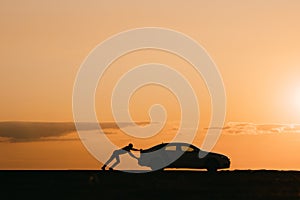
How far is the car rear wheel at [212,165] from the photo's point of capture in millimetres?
32894

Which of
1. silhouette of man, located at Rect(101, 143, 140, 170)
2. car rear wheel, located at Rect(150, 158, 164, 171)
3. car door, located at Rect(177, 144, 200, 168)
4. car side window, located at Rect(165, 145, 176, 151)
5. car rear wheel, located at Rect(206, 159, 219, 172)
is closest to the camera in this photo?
silhouette of man, located at Rect(101, 143, 140, 170)

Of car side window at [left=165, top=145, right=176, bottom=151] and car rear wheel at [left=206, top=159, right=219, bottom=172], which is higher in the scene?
car side window at [left=165, top=145, right=176, bottom=151]

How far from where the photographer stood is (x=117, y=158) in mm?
29875

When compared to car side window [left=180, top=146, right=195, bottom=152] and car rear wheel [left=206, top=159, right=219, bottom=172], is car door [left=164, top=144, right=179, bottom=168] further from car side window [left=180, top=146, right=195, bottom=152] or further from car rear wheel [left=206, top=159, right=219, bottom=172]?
car rear wheel [left=206, top=159, right=219, bottom=172]
